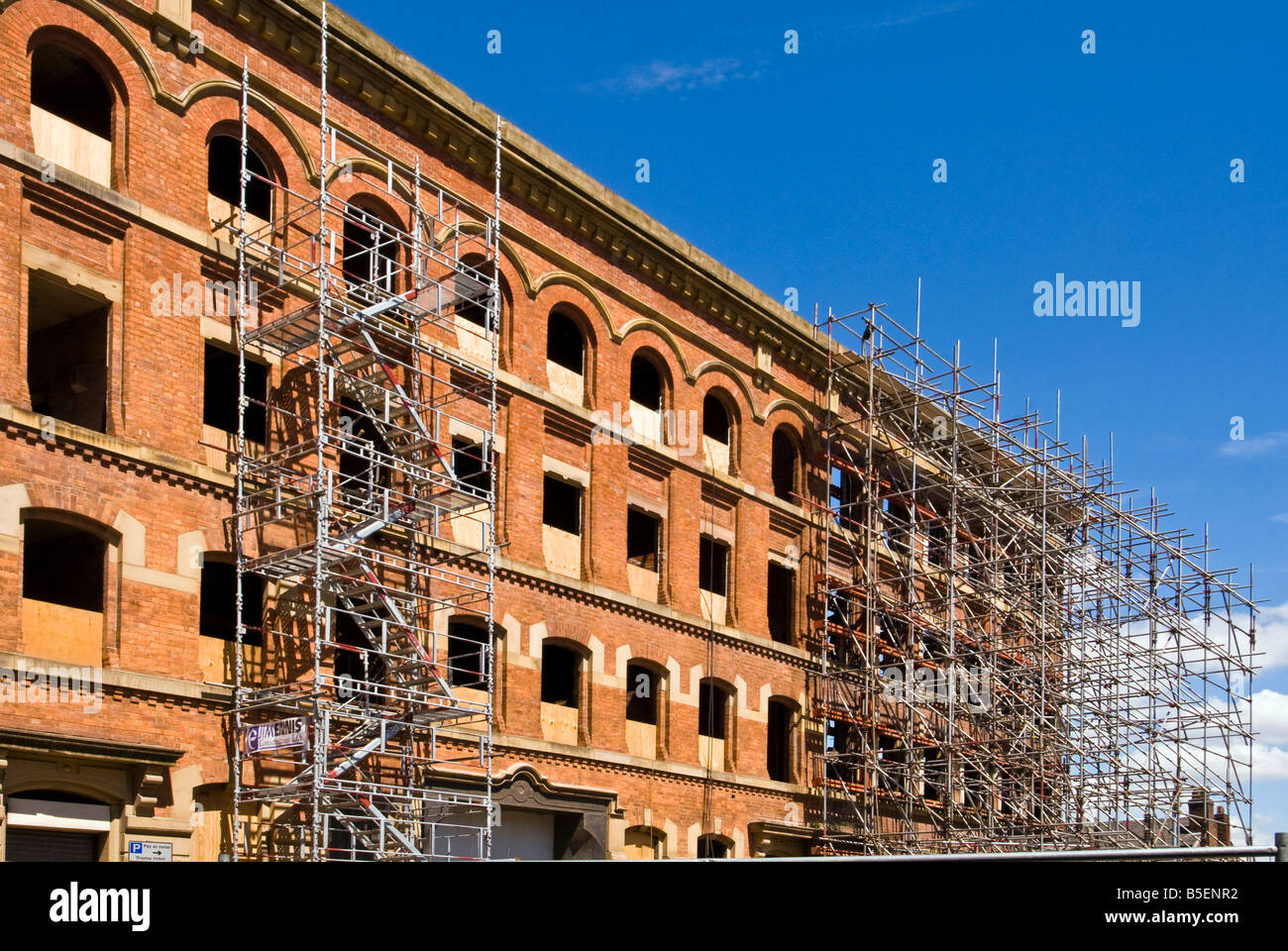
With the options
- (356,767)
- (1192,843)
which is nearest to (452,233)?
(356,767)

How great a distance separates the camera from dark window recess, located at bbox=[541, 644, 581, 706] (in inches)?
1081

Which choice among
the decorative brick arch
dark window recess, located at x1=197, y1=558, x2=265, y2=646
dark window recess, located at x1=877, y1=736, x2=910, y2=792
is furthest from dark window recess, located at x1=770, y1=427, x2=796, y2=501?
the decorative brick arch

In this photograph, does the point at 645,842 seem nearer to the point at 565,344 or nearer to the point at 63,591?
the point at 565,344

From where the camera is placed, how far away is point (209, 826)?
63.6 ft

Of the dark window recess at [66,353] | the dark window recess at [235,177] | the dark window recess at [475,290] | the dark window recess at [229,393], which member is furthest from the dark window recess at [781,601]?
the dark window recess at [66,353]

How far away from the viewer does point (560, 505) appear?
93.7 ft

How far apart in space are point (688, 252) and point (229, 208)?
11.7 m

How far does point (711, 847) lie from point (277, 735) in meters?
12.7

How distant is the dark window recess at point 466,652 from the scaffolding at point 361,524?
0.05m

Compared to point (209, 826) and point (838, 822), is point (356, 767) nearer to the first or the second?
point (209, 826)

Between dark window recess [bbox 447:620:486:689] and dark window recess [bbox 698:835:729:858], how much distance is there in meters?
7.07

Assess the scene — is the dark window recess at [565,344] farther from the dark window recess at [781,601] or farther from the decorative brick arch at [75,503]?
the decorative brick arch at [75,503]

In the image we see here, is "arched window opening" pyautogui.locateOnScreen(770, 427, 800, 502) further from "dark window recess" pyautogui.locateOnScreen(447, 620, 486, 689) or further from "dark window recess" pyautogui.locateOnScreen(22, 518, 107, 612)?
"dark window recess" pyautogui.locateOnScreen(22, 518, 107, 612)

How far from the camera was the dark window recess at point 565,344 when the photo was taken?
28500mm
